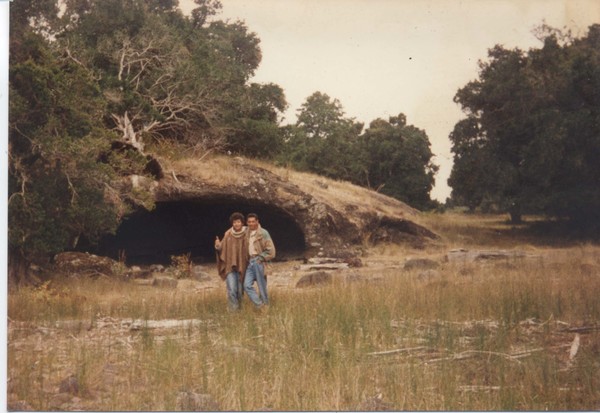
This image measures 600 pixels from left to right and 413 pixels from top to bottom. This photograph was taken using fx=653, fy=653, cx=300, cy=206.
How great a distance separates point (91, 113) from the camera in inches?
496

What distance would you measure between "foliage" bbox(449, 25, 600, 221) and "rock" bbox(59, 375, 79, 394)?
8433mm

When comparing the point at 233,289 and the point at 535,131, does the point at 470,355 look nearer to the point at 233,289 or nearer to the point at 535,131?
the point at 233,289

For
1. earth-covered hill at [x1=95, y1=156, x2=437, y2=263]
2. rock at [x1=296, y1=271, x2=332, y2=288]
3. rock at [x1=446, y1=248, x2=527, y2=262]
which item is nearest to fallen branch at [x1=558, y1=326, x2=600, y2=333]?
rock at [x1=296, y1=271, x2=332, y2=288]

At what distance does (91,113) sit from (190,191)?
521 cm

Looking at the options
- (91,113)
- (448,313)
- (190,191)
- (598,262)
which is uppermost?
(91,113)

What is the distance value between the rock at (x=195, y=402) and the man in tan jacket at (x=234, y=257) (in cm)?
292

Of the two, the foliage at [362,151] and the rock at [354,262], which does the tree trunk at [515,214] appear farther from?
the rock at [354,262]

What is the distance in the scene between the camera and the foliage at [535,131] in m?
12.0

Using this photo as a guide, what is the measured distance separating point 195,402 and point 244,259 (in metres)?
3.29

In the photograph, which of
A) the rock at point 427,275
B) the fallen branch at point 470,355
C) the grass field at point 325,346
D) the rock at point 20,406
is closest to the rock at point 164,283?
the grass field at point 325,346

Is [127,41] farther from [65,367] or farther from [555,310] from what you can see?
[555,310]

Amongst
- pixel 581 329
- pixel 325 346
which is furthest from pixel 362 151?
pixel 325 346

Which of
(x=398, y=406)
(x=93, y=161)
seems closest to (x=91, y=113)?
(x=93, y=161)

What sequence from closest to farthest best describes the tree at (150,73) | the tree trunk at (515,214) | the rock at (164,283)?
the rock at (164,283)
the tree at (150,73)
the tree trunk at (515,214)
